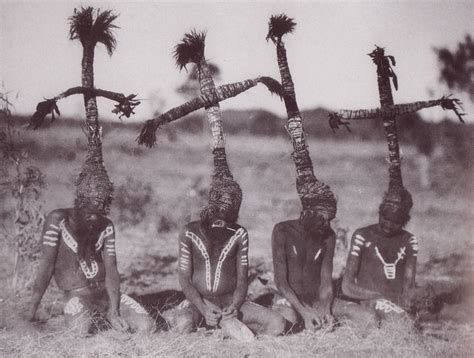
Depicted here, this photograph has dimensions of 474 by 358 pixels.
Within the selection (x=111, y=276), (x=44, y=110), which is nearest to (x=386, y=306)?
(x=111, y=276)

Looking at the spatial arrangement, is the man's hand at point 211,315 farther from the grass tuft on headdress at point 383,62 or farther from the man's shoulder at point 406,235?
the grass tuft on headdress at point 383,62

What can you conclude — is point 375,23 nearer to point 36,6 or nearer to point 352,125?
point 352,125

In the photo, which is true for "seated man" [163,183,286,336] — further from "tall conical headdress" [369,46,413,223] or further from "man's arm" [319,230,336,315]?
"tall conical headdress" [369,46,413,223]

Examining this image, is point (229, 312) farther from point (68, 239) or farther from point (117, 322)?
point (68, 239)

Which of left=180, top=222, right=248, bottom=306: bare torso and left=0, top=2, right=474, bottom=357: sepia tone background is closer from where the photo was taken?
left=180, top=222, right=248, bottom=306: bare torso

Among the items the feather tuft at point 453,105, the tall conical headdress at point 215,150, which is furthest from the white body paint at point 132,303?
the feather tuft at point 453,105

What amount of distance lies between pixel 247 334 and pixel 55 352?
5.36ft

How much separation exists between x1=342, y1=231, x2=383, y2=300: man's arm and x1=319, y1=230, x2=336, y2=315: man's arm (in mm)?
212

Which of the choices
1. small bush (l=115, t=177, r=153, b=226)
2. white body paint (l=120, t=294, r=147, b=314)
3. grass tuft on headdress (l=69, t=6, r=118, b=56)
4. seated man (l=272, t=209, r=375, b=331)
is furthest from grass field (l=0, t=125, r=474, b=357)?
grass tuft on headdress (l=69, t=6, r=118, b=56)

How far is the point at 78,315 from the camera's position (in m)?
5.19

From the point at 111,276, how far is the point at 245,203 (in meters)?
2.24

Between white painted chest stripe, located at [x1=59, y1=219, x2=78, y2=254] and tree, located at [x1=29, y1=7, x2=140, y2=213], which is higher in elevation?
tree, located at [x1=29, y1=7, x2=140, y2=213]

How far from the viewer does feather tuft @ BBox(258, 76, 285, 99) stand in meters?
5.77

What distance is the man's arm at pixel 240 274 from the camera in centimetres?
537
